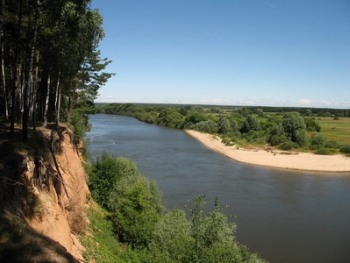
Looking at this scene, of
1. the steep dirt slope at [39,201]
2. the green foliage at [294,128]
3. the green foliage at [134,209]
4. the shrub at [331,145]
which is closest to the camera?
the steep dirt slope at [39,201]

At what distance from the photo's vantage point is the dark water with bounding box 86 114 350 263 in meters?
23.5

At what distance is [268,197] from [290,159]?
25.4 meters

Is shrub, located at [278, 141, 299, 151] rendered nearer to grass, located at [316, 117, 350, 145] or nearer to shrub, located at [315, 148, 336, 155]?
shrub, located at [315, 148, 336, 155]

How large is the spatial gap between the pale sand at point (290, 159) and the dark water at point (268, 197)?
3.08 m

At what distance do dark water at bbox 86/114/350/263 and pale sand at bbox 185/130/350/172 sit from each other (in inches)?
121

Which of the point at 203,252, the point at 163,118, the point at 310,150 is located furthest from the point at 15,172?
the point at 163,118

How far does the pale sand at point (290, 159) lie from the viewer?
54.1 metres

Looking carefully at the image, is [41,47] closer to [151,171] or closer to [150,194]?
[150,194]

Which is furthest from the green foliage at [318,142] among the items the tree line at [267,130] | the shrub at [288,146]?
the shrub at [288,146]

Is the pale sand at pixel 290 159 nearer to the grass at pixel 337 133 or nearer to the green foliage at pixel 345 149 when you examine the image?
the green foliage at pixel 345 149

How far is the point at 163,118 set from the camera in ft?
403

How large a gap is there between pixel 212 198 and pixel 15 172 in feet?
78.6

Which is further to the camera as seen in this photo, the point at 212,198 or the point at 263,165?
the point at 263,165

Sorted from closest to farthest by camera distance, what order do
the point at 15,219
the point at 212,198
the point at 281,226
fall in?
1. the point at 15,219
2. the point at 281,226
3. the point at 212,198
